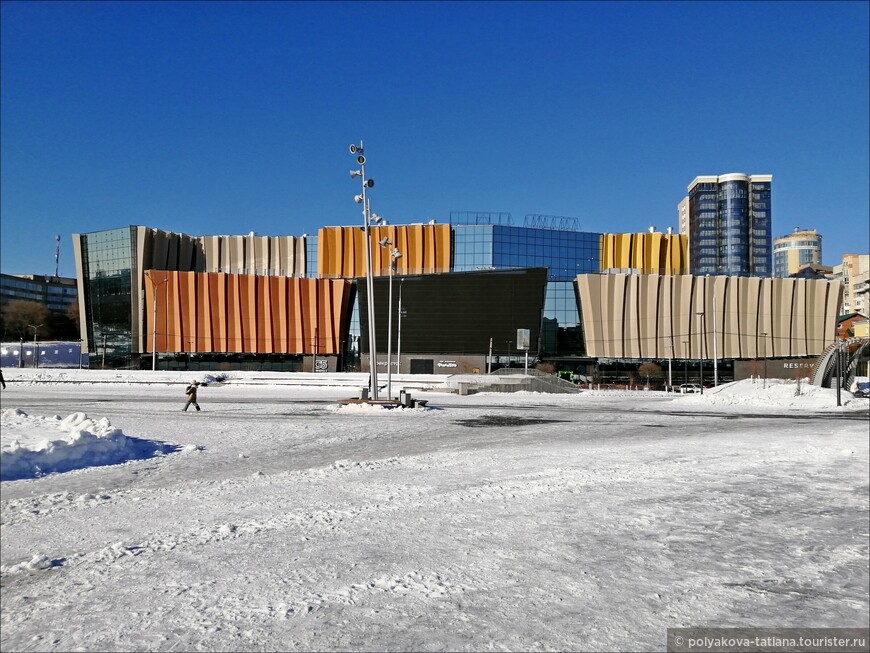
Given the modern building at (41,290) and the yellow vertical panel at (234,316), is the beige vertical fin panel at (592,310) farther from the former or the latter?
the modern building at (41,290)

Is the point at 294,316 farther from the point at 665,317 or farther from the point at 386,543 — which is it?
the point at 386,543

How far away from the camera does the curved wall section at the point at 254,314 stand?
322 feet

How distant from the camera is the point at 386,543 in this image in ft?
23.3

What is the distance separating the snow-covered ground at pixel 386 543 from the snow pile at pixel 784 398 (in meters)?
Result: 23.2

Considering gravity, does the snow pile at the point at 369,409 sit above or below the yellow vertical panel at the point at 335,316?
below

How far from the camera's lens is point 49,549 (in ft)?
16.3

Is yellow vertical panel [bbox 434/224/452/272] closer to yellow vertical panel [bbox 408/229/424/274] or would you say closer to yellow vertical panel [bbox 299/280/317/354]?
yellow vertical panel [bbox 408/229/424/274]

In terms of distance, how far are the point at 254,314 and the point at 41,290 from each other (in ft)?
326

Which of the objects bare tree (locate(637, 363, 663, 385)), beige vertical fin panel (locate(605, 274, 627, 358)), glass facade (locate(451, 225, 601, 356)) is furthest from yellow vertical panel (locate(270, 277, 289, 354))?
bare tree (locate(637, 363, 663, 385))

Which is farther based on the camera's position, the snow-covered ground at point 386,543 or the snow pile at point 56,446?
the snow-covered ground at point 386,543

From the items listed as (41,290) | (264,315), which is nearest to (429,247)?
(264,315)

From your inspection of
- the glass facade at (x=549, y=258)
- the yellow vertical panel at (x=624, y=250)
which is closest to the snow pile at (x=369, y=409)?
the glass facade at (x=549, y=258)

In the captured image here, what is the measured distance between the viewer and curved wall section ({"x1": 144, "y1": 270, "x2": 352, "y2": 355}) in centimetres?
9825

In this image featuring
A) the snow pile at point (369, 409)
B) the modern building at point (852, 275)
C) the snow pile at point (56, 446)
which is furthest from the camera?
the modern building at point (852, 275)
